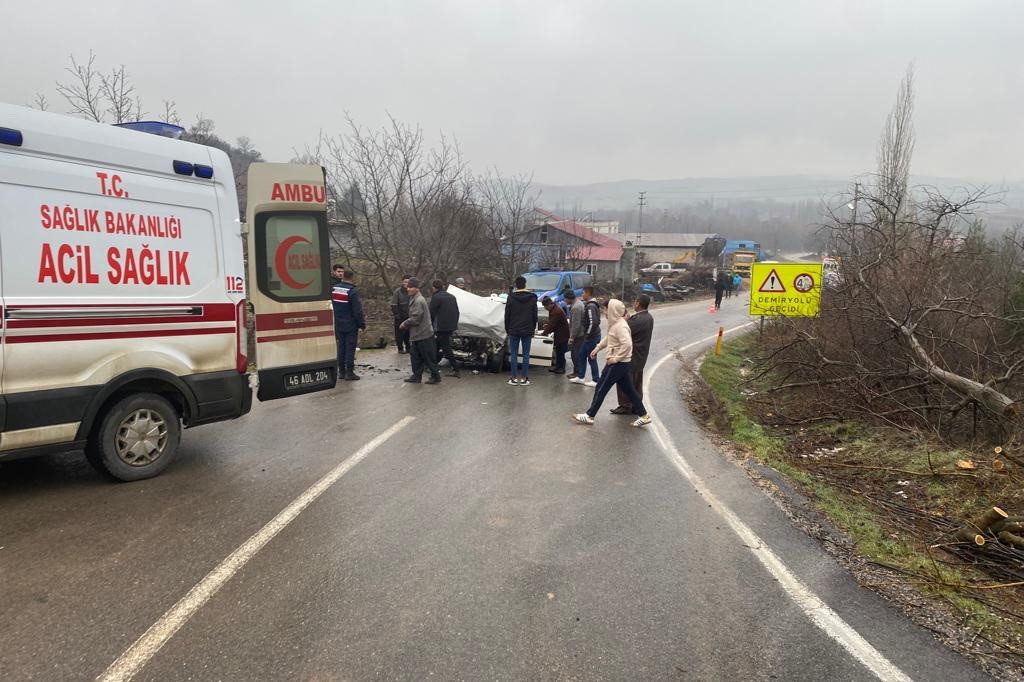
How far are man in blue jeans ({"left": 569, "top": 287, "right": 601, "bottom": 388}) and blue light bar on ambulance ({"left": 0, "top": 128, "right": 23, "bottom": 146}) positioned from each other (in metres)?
8.14

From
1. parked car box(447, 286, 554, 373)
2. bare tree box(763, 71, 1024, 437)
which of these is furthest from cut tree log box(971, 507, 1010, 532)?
parked car box(447, 286, 554, 373)

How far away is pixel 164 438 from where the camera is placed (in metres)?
5.53

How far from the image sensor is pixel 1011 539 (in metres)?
4.26

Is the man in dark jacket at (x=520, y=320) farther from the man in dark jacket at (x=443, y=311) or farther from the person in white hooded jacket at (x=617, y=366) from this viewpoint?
the person in white hooded jacket at (x=617, y=366)

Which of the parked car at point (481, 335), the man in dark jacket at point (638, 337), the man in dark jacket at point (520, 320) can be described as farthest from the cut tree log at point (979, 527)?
the parked car at point (481, 335)

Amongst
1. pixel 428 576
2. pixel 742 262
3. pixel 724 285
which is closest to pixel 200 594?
pixel 428 576

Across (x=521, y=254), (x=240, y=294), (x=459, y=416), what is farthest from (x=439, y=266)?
(x=240, y=294)

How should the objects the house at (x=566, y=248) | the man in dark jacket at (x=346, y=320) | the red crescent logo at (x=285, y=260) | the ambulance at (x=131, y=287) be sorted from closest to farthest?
the ambulance at (x=131, y=287)
the red crescent logo at (x=285, y=260)
the man in dark jacket at (x=346, y=320)
the house at (x=566, y=248)

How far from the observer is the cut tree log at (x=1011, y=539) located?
166 inches

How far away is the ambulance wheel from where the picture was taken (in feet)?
16.8

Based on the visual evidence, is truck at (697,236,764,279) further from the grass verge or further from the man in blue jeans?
the grass verge

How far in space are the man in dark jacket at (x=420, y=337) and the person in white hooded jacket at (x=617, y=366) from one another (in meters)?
3.12

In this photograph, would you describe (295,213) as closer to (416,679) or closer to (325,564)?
(325,564)

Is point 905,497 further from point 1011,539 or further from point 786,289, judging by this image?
point 786,289
